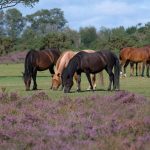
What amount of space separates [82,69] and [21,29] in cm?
12900

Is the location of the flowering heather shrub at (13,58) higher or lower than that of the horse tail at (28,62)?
lower

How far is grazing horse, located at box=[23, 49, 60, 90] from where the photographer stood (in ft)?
92.9

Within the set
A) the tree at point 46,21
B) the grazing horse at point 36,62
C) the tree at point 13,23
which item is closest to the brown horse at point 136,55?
the grazing horse at point 36,62

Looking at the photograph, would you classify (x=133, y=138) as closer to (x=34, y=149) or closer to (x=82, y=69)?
(x=34, y=149)

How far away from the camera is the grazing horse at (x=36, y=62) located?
28312 mm

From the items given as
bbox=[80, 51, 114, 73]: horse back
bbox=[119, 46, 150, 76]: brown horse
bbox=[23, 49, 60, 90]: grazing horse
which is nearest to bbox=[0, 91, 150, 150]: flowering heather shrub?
bbox=[80, 51, 114, 73]: horse back

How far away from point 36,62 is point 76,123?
603 inches

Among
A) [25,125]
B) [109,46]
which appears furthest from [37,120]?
[109,46]

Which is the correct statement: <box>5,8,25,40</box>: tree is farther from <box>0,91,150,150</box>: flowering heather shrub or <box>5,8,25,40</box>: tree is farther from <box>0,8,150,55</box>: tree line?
<box>0,91,150,150</box>: flowering heather shrub

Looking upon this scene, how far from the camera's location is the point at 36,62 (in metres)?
29.2

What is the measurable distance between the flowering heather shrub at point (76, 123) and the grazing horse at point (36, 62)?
8.79 meters

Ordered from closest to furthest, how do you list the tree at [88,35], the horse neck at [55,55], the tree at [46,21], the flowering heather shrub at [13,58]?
the horse neck at [55,55] < the flowering heather shrub at [13,58] < the tree at [88,35] < the tree at [46,21]

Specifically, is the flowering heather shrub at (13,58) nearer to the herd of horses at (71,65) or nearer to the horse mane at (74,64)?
the herd of horses at (71,65)

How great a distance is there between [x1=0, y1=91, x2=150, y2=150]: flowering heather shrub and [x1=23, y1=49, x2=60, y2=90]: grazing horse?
879cm
